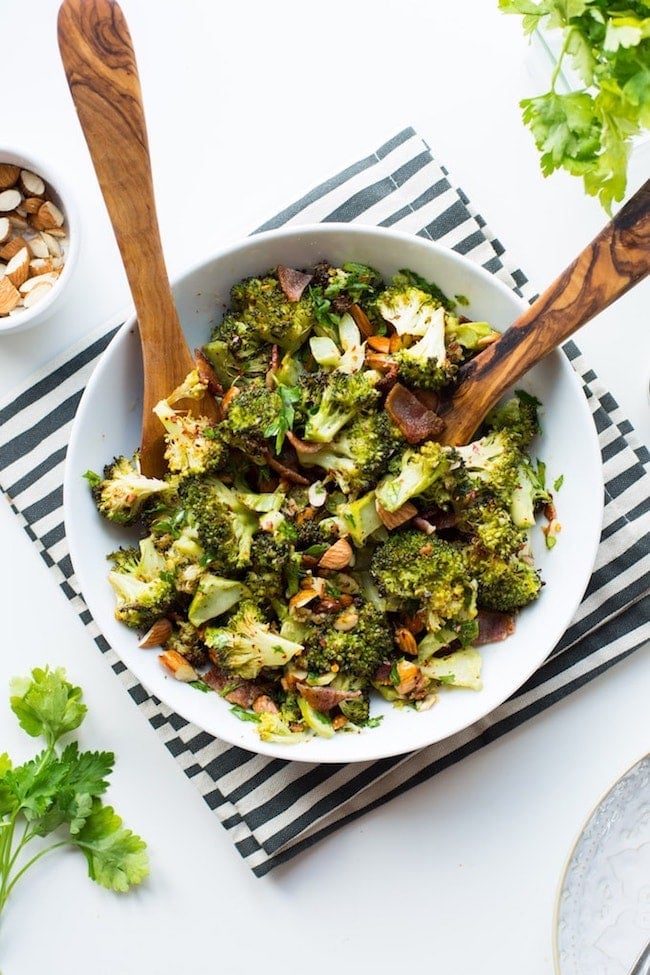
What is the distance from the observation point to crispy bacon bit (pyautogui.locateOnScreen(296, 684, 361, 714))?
2311mm

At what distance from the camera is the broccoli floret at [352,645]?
89.2 inches

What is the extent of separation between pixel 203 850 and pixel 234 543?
111 centimetres

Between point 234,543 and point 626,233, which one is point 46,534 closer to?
point 234,543

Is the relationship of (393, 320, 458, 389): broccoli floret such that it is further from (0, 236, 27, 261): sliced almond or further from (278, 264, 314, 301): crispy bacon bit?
(0, 236, 27, 261): sliced almond

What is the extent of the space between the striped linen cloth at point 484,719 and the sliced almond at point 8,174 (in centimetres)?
48

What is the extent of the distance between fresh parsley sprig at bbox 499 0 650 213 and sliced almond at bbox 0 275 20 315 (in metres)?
1.44

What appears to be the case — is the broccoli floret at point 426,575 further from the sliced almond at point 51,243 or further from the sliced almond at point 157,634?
Result: the sliced almond at point 51,243

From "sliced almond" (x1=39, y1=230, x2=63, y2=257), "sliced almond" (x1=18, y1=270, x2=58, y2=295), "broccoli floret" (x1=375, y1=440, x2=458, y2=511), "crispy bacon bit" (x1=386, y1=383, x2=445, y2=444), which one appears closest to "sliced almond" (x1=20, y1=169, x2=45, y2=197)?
"sliced almond" (x1=39, y1=230, x2=63, y2=257)

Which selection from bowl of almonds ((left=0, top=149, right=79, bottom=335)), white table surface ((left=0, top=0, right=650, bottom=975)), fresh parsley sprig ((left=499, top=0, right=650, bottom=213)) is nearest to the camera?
fresh parsley sprig ((left=499, top=0, right=650, bottom=213))

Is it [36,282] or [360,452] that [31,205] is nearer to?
[36,282]

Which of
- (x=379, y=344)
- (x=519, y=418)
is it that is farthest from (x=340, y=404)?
(x=519, y=418)

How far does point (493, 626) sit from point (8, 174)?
6.01ft

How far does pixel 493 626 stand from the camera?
94.0 inches

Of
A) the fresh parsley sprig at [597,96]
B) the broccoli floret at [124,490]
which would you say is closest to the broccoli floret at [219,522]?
the broccoli floret at [124,490]
